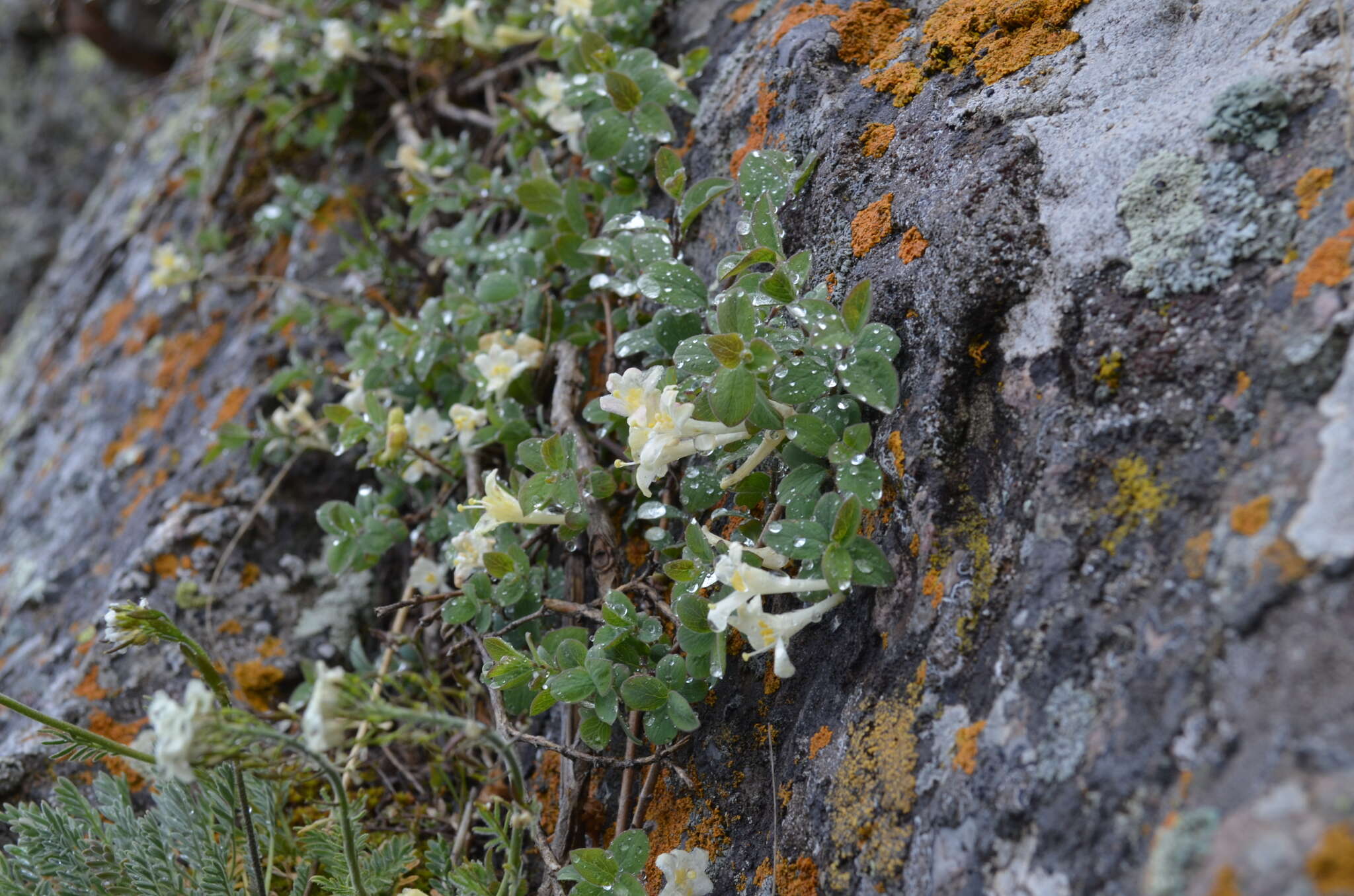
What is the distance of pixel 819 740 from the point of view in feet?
4.61

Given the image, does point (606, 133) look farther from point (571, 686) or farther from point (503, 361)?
point (571, 686)

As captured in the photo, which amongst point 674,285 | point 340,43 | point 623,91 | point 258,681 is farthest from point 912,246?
point 340,43

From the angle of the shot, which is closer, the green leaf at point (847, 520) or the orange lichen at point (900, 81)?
the green leaf at point (847, 520)

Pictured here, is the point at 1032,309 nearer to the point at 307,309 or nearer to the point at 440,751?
the point at 440,751

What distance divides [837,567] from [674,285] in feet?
2.39

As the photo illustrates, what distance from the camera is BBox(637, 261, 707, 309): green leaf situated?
1.81m

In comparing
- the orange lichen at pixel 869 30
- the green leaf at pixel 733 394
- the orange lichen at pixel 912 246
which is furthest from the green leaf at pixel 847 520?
the orange lichen at pixel 869 30

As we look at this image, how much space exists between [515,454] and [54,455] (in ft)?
7.82

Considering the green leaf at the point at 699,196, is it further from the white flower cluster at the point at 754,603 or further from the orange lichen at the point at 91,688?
the orange lichen at the point at 91,688

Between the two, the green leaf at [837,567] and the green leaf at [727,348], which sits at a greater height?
the green leaf at [727,348]

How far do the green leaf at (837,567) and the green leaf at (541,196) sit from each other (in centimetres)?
127

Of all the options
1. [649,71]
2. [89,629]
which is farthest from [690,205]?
[89,629]

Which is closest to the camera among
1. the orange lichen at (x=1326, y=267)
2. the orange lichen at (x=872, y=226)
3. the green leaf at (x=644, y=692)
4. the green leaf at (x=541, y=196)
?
the orange lichen at (x=1326, y=267)

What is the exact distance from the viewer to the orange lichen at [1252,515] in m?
1.00
